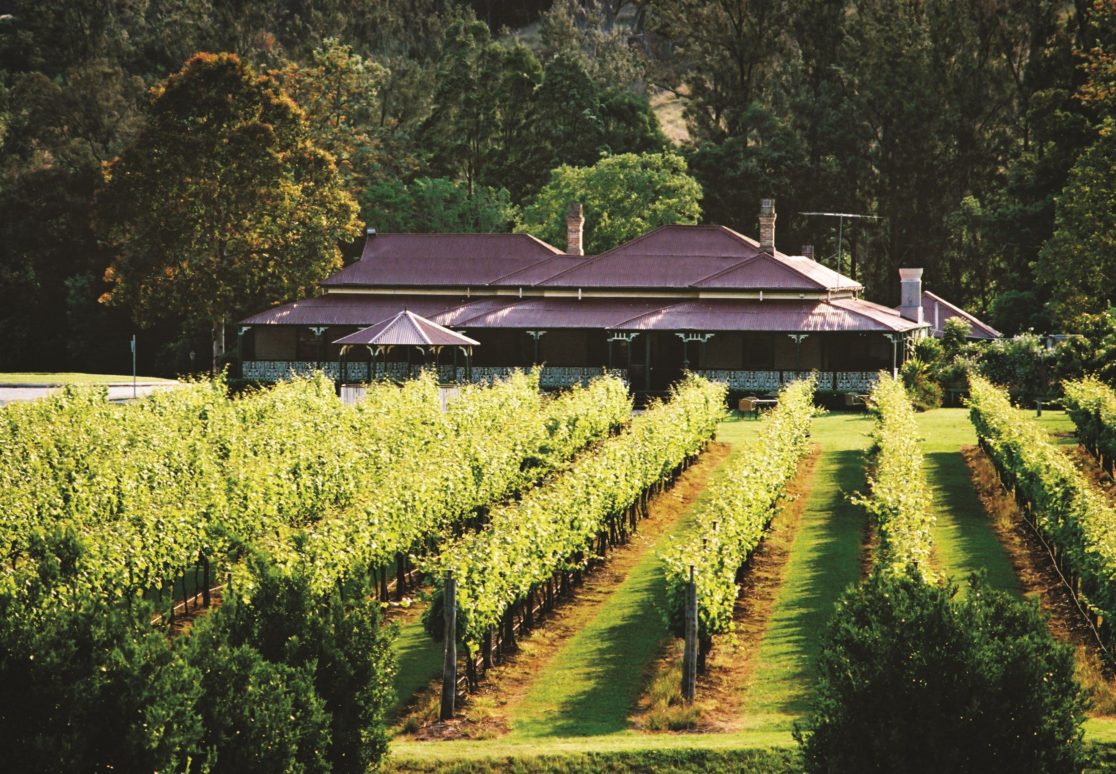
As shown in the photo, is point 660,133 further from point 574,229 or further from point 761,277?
point 761,277

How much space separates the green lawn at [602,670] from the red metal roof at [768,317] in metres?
25.4

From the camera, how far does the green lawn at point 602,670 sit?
15945 millimetres

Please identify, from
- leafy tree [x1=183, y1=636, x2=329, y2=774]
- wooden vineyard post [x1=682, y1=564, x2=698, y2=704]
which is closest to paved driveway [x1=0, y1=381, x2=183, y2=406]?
wooden vineyard post [x1=682, y1=564, x2=698, y2=704]

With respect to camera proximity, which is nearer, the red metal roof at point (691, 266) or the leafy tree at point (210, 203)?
the red metal roof at point (691, 266)

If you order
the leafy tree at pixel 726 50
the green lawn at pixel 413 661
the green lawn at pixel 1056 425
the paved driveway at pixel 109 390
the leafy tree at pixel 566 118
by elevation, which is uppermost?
the leafy tree at pixel 726 50

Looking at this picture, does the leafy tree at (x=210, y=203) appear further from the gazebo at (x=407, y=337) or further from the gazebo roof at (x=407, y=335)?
the gazebo roof at (x=407, y=335)

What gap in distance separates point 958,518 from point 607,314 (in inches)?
966

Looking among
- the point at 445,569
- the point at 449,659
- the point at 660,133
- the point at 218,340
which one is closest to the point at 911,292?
the point at 660,133

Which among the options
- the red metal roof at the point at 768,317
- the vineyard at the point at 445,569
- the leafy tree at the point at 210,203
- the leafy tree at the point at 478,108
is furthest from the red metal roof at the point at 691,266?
the leafy tree at the point at 478,108

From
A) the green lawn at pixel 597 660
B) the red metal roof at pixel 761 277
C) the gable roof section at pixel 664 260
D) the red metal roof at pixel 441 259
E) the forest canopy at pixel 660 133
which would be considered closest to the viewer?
the green lawn at pixel 597 660

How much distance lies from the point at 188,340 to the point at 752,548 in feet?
150

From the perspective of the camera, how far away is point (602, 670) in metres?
17.8

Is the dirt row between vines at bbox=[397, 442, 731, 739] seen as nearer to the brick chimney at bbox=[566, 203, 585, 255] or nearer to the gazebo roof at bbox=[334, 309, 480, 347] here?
the gazebo roof at bbox=[334, 309, 480, 347]

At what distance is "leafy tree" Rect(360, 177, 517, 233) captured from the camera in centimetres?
6612
